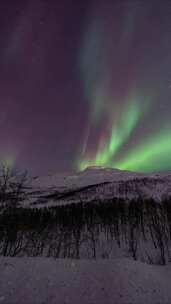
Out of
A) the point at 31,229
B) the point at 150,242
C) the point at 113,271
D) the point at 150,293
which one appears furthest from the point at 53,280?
the point at 31,229

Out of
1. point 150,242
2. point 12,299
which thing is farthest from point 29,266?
point 150,242

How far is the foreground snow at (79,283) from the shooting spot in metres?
10.0

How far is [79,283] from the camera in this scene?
1184 cm

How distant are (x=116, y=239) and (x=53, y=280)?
134 feet

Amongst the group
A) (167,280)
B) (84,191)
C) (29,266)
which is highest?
(84,191)

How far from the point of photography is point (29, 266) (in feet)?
43.1

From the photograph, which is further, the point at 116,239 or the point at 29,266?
the point at 116,239

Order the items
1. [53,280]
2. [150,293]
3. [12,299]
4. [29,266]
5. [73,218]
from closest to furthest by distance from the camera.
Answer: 1. [12,299]
2. [150,293]
3. [53,280]
4. [29,266]
5. [73,218]

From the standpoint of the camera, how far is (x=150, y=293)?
1073 cm

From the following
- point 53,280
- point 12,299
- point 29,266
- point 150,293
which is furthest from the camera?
point 29,266

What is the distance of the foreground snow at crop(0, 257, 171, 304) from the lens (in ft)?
32.9

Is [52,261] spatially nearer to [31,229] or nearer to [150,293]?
[150,293]

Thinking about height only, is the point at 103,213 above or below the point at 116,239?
above

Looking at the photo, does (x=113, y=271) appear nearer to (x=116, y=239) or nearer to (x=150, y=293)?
(x=150, y=293)
